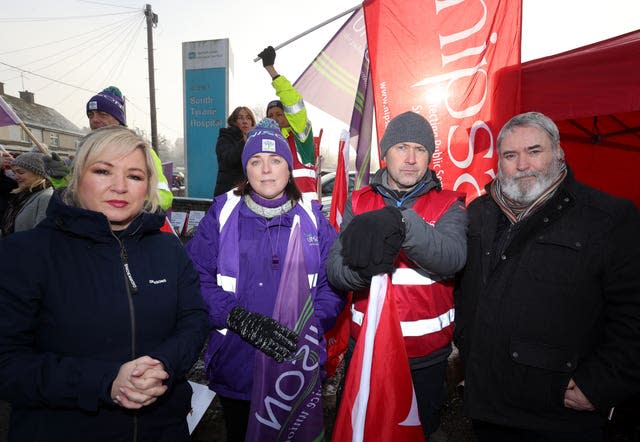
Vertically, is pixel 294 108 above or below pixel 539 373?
above

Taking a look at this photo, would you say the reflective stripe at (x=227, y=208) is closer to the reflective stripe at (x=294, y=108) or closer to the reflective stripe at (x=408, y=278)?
the reflective stripe at (x=408, y=278)

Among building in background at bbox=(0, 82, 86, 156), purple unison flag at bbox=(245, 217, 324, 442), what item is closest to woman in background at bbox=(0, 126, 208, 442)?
purple unison flag at bbox=(245, 217, 324, 442)

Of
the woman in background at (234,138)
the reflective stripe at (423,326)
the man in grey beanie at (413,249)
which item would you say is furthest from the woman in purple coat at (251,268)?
the woman in background at (234,138)

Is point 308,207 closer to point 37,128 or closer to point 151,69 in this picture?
point 151,69

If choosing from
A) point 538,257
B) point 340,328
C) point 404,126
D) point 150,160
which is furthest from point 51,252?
point 340,328

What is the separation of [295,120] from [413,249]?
2.54 metres

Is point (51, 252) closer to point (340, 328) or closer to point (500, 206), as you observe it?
point (500, 206)

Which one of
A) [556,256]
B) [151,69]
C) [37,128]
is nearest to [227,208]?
[556,256]

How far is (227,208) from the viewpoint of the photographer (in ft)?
6.74

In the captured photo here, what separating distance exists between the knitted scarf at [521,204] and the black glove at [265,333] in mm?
1232

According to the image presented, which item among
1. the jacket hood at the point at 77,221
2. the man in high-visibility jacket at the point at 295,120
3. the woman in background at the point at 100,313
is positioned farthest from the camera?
the man in high-visibility jacket at the point at 295,120

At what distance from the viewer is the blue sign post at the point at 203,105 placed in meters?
12.0

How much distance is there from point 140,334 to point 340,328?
6.41 feet

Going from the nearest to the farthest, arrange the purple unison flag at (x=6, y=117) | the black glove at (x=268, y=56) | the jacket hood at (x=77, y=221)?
the jacket hood at (x=77, y=221), the black glove at (x=268, y=56), the purple unison flag at (x=6, y=117)
